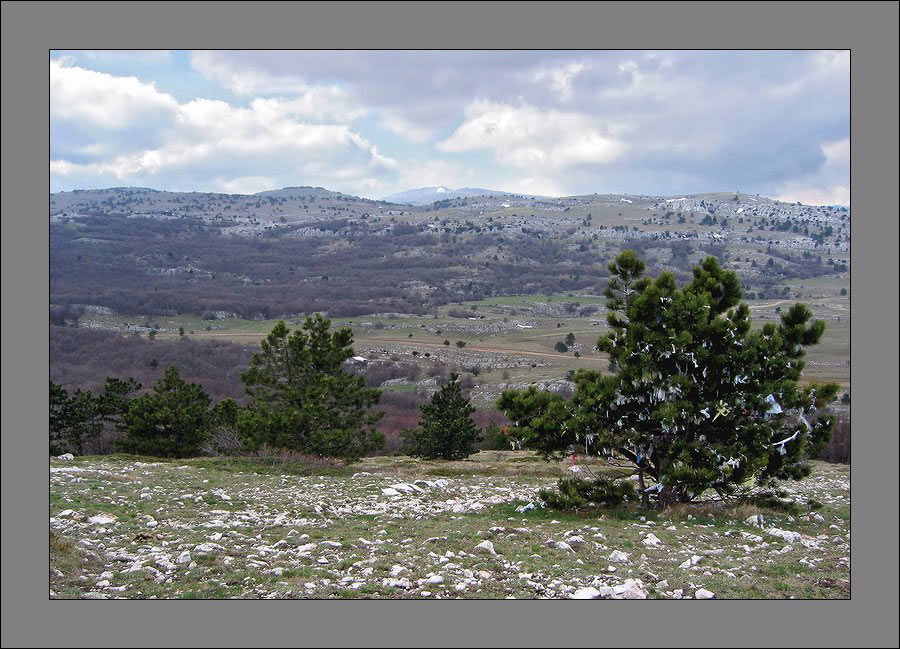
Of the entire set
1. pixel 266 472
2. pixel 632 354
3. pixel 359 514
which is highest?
pixel 632 354

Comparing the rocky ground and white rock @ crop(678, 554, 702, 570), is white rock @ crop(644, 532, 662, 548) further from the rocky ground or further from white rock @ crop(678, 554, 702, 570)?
white rock @ crop(678, 554, 702, 570)

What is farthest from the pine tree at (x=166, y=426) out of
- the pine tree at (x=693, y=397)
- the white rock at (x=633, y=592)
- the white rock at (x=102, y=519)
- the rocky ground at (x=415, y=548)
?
the white rock at (x=633, y=592)

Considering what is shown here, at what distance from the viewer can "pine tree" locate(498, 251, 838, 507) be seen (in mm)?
12680

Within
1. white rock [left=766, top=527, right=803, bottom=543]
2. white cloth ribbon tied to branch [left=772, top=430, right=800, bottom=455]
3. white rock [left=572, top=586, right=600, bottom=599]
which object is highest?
white cloth ribbon tied to branch [left=772, top=430, right=800, bottom=455]

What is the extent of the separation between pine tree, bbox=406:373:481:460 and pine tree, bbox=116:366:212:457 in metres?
12.1

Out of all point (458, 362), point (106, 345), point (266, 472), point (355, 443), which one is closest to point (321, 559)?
point (266, 472)

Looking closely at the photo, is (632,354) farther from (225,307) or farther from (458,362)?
(225,307)

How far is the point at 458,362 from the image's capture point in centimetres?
11494

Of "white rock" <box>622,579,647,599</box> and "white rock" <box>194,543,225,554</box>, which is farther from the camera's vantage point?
"white rock" <box>194,543,225,554</box>

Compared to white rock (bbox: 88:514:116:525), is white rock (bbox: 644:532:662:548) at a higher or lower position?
lower

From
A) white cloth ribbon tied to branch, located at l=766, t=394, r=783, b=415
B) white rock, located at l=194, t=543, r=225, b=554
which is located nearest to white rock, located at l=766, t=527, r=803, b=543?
white cloth ribbon tied to branch, located at l=766, t=394, r=783, b=415

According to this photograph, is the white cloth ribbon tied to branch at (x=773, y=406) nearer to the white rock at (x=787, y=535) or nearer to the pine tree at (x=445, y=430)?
the white rock at (x=787, y=535)

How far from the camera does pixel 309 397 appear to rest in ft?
88.5

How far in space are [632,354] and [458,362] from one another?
4019 inches
